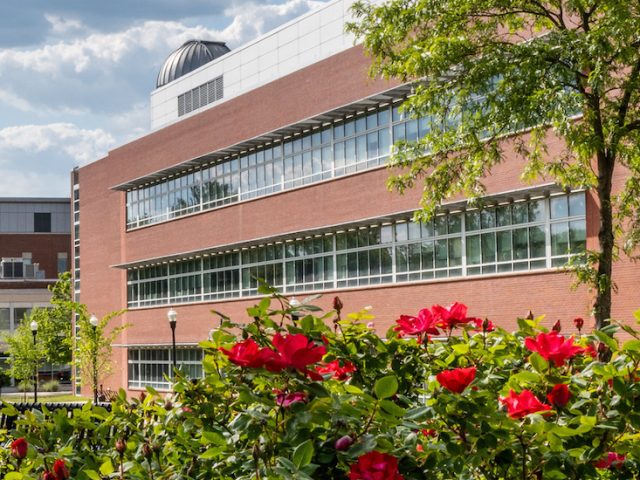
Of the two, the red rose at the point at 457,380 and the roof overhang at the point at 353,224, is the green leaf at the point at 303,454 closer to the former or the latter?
the red rose at the point at 457,380

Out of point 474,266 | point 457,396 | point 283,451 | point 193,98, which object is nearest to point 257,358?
point 283,451

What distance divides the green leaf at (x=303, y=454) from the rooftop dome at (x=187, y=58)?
54986 mm

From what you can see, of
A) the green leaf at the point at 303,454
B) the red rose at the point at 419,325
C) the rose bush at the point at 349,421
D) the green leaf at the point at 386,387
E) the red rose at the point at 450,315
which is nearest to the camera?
the green leaf at the point at 303,454

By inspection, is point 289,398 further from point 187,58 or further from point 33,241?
point 33,241

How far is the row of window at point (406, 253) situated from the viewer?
27.9m

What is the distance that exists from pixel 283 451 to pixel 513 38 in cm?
2658

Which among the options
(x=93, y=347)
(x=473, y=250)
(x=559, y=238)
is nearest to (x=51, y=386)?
(x=93, y=347)

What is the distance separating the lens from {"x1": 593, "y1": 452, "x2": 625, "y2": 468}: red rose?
3867 millimetres

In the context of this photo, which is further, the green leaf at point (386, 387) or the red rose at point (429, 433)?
the red rose at point (429, 433)

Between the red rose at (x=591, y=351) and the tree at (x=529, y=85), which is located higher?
the tree at (x=529, y=85)

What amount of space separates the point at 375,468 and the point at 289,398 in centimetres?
45

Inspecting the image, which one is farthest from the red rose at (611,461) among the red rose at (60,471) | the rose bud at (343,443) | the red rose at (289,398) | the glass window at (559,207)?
the glass window at (559,207)

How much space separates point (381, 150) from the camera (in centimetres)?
3434

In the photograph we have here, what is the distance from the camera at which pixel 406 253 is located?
33.2 meters
